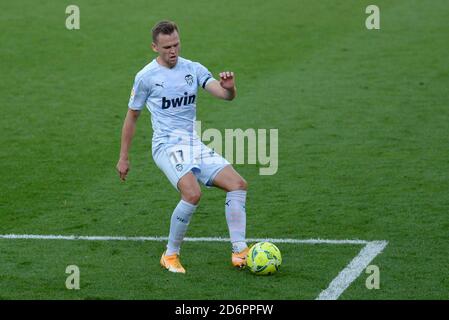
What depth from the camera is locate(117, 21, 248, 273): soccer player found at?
29.2ft

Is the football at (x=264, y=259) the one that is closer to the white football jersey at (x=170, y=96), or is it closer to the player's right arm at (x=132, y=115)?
the white football jersey at (x=170, y=96)

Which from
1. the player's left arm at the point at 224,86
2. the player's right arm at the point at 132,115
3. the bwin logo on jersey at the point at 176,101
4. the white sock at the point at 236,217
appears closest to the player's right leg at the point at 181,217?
the white sock at the point at 236,217

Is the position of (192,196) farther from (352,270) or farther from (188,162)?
(352,270)

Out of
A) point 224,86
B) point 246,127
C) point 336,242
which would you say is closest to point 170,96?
point 224,86

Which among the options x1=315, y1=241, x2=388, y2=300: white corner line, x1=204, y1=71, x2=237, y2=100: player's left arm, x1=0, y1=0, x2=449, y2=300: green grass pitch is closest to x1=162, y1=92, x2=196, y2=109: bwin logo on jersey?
x1=204, y1=71, x2=237, y2=100: player's left arm

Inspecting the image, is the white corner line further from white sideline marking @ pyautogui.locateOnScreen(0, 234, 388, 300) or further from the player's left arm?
the player's left arm

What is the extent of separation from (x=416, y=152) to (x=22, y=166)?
16.6 ft

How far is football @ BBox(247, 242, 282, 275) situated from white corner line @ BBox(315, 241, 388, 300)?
54 centimetres

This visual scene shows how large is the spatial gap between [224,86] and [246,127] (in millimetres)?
5419

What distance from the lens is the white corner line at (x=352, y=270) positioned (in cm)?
822

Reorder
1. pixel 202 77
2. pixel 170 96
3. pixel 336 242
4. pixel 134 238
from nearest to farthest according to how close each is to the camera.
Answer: pixel 170 96
pixel 202 77
pixel 336 242
pixel 134 238

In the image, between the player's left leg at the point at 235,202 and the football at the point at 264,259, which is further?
the player's left leg at the point at 235,202

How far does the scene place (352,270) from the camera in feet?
29.0
